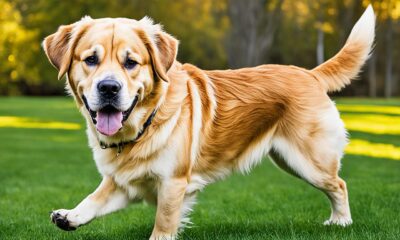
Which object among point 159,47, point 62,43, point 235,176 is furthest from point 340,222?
point 235,176

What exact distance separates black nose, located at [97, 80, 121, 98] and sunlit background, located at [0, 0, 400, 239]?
4.94 ft

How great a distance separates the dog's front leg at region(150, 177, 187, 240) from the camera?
184 inches

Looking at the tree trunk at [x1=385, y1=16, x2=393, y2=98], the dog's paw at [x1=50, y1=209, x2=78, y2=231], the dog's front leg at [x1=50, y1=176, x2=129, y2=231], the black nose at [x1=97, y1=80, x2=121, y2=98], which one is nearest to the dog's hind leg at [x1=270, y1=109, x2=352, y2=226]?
the dog's front leg at [x1=50, y1=176, x2=129, y2=231]

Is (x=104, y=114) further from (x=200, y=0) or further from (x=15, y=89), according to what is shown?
(x=15, y=89)

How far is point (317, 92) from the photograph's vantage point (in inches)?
222

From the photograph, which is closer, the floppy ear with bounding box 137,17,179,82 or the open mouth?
the open mouth

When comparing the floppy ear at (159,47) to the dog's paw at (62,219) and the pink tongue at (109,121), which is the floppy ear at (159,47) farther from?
the dog's paw at (62,219)

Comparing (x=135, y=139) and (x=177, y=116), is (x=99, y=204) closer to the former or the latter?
(x=135, y=139)

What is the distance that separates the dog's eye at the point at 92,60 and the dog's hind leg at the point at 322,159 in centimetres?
192

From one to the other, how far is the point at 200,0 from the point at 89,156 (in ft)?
106

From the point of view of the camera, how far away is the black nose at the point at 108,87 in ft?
13.9

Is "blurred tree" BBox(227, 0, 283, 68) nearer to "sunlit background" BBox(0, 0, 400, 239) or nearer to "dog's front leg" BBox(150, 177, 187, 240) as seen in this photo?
"sunlit background" BBox(0, 0, 400, 239)

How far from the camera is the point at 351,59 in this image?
5934 millimetres

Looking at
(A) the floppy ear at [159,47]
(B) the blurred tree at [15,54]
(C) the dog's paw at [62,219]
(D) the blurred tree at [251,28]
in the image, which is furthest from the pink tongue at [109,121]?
(B) the blurred tree at [15,54]
